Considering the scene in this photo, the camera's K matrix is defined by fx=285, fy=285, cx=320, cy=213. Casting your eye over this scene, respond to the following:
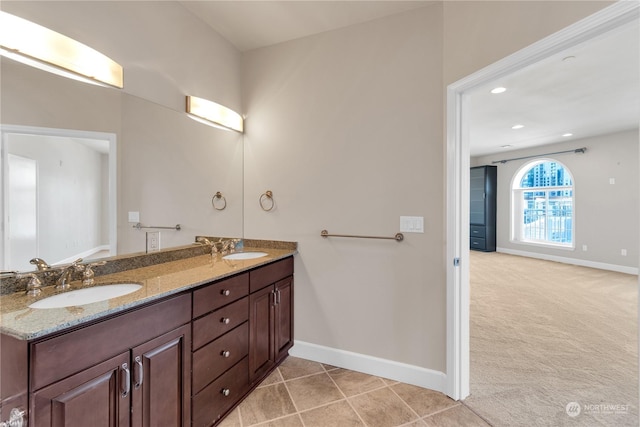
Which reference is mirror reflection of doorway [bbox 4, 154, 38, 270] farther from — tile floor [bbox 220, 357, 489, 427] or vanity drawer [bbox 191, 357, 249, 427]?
tile floor [bbox 220, 357, 489, 427]

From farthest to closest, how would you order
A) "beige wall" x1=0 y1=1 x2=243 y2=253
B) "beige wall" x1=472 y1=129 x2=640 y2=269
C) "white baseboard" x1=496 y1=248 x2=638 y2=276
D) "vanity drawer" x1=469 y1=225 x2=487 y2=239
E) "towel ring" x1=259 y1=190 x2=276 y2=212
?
"vanity drawer" x1=469 y1=225 x2=487 y2=239 < "white baseboard" x1=496 y1=248 x2=638 y2=276 < "beige wall" x1=472 y1=129 x2=640 y2=269 < "towel ring" x1=259 y1=190 x2=276 y2=212 < "beige wall" x1=0 y1=1 x2=243 y2=253

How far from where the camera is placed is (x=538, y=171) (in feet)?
22.3

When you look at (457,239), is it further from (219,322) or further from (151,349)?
(151,349)

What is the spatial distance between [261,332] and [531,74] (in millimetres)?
3587

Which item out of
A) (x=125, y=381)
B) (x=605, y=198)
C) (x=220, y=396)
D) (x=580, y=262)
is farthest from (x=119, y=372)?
(x=580, y=262)

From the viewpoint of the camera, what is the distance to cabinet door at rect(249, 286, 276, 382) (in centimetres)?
188

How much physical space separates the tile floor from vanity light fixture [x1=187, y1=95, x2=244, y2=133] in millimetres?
2012

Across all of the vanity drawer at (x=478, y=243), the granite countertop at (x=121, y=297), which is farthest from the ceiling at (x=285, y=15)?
the vanity drawer at (x=478, y=243)

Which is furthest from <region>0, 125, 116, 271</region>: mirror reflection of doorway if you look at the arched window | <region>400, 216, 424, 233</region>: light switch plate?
the arched window

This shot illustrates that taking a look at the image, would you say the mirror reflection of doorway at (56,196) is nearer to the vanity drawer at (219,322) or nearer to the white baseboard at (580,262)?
the vanity drawer at (219,322)

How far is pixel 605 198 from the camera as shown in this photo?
545cm

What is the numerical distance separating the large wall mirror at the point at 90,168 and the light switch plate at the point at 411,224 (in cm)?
153

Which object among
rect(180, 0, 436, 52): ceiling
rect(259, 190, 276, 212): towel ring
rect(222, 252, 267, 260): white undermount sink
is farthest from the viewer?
rect(259, 190, 276, 212): towel ring

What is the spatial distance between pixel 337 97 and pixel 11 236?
2.06m
